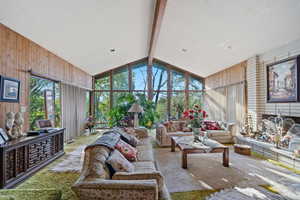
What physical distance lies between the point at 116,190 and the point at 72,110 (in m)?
5.48

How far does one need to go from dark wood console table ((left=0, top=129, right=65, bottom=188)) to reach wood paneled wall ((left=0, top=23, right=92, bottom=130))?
614 mm

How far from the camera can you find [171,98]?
31.0ft

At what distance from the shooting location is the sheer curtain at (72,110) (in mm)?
5699

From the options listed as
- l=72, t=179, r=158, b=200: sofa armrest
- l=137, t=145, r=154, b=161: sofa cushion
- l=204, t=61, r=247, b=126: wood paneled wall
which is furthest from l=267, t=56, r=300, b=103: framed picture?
l=72, t=179, r=158, b=200: sofa armrest

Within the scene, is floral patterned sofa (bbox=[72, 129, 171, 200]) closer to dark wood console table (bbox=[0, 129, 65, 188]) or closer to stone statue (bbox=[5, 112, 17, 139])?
dark wood console table (bbox=[0, 129, 65, 188])

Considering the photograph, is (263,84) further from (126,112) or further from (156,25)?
(126,112)

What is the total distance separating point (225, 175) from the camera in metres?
3.16

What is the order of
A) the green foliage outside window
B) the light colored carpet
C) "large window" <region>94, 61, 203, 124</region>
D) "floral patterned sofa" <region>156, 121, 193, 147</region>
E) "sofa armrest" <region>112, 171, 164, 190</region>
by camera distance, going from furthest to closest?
"large window" <region>94, 61, 203, 124</region>, the green foliage outside window, "floral patterned sofa" <region>156, 121, 193, 147</region>, the light colored carpet, "sofa armrest" <region>112, 171, 164, 190</region>

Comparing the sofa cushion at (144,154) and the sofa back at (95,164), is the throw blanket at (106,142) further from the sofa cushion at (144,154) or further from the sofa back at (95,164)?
the sofa cushion at (144,154)

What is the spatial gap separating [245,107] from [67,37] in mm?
5860

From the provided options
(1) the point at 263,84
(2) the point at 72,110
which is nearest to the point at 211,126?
(1) the point at 263,84

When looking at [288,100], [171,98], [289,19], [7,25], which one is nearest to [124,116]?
[171,98]

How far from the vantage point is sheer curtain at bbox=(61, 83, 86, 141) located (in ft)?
18.7

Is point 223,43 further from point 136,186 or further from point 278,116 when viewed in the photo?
point 136,186
